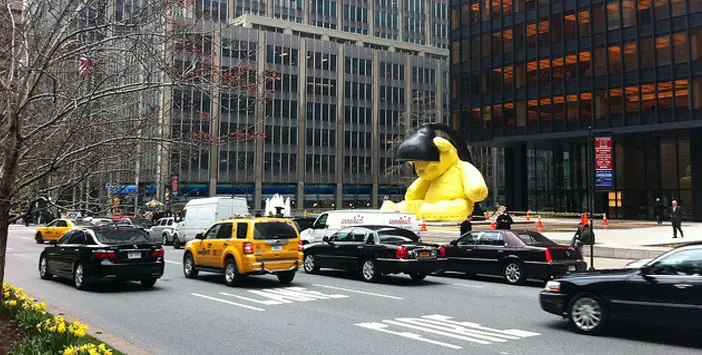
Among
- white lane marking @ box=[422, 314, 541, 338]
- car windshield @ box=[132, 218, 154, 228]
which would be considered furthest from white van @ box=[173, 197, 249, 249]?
white lane marking @ box=[422, 314, 541, 338]

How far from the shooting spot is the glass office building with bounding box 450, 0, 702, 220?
43438 mm

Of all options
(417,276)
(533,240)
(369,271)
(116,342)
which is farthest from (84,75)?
(533,240)

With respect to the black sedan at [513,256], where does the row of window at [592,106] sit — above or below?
above

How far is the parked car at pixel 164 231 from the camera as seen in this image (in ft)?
105

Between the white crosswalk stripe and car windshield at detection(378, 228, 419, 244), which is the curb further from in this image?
car windshield at detection(378, 228, 419, 244)

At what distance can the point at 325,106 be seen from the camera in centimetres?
8050

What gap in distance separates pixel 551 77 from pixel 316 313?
46.0 meters

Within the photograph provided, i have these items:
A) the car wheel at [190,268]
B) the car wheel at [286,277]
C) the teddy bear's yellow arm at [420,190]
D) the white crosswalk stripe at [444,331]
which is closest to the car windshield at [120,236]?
the car wheel at [190,268]

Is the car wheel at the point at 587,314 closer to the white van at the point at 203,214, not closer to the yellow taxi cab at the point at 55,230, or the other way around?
the white van at the point at 203,214

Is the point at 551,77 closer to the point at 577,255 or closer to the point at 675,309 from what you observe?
the point at 577,255

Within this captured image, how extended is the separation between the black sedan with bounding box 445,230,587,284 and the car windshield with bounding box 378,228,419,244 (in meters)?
1.60

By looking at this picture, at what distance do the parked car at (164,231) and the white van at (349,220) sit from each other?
12.1 metres

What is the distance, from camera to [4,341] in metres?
7.43

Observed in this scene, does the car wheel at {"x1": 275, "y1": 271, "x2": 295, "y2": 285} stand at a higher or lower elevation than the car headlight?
lower
